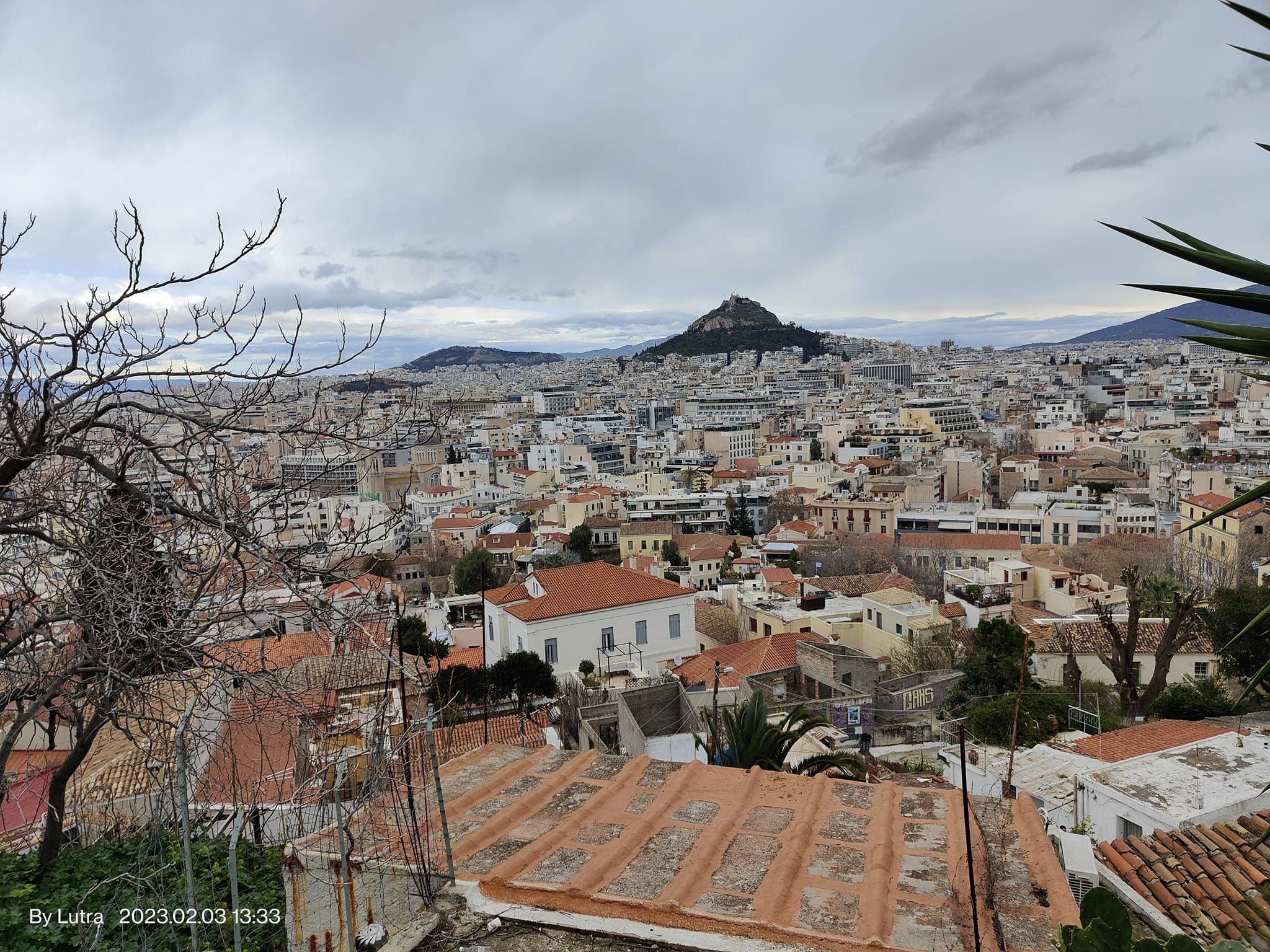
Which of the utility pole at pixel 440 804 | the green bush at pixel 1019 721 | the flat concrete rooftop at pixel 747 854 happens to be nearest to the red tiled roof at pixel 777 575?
the green bush at pixel 1019 721

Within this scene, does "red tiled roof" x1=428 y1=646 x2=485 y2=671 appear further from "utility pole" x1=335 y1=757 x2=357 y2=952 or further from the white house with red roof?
"utility pole" x1=335 y1=757 x2=357 y2=952

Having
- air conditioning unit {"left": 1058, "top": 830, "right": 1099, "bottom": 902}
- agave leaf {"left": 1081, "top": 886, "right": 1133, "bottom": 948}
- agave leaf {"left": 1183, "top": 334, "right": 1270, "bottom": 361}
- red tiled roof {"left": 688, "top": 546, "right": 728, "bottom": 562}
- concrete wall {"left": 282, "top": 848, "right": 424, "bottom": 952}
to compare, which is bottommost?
red tiled roof {"left": 688, "top": 546, "right": 728, "bottom": 562}

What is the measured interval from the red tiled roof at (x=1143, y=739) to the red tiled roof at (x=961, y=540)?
27811 millimetres

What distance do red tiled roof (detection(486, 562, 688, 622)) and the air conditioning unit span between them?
14.1 m

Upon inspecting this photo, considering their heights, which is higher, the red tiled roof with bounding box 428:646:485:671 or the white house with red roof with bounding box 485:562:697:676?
the white house with red roof with bounding box 485:562:697:676

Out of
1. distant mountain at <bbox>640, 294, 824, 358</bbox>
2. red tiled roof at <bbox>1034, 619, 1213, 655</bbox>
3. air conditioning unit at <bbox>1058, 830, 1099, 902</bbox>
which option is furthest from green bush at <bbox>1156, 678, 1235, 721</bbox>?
distant mountain at <bbox>640, 294, 824, 358</bbox>

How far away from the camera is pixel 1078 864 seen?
10.8ft

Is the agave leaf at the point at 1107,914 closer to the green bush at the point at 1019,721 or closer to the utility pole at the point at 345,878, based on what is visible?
the utility pole at the point at 345,878

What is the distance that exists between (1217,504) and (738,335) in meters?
146

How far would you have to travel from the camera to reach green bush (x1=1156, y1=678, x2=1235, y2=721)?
12.9 metres

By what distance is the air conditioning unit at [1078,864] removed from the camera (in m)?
3.27

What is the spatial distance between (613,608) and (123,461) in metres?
14.9

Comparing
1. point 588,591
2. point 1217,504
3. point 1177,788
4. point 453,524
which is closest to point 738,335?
point 453,524

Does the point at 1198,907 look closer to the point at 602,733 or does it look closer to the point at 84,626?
the point at 84,626
